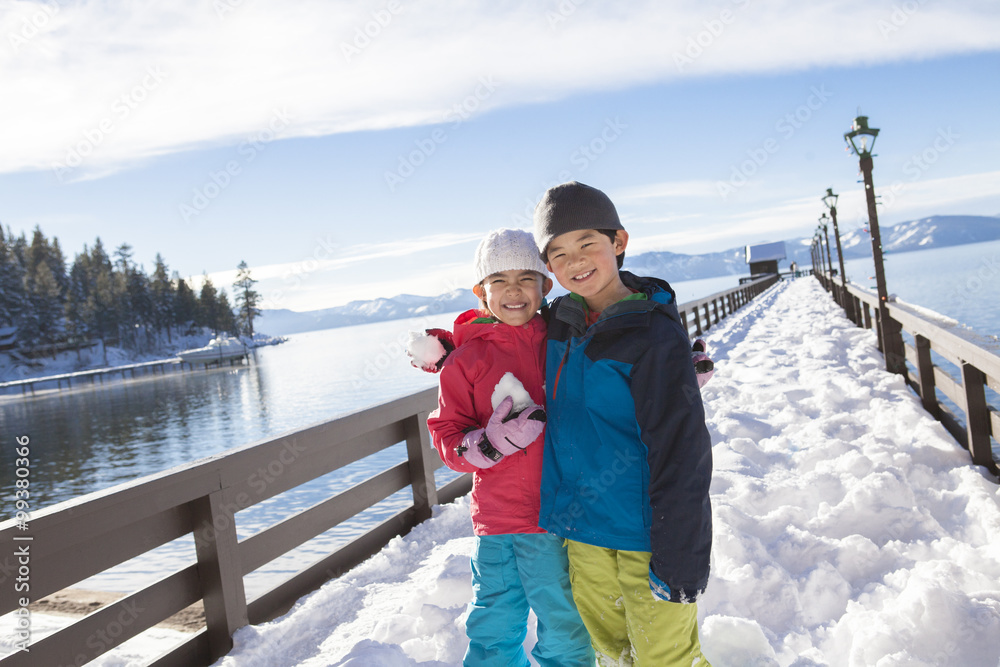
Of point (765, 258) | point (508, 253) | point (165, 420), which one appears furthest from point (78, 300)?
point (508, 253)

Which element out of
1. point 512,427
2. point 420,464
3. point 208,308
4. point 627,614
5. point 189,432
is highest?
point 208,308

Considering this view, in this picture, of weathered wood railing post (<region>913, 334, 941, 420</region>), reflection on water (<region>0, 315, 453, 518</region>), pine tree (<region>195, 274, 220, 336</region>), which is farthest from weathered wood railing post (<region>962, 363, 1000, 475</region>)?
pine tree (<region>195, 274, 220, 336</region>)

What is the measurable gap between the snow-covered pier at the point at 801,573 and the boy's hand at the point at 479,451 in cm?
98

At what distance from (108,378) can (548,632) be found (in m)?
77.9

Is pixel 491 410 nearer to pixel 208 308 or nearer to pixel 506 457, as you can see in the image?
pixel 506 457

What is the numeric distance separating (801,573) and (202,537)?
2.64 meters

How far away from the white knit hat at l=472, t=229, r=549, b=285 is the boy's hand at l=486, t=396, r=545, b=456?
47cm

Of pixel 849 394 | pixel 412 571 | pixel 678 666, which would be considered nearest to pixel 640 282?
pixel 678 666

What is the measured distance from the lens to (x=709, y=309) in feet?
67.1

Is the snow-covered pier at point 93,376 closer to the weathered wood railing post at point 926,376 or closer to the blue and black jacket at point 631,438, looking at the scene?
the weathered wood railing post at point 926,376

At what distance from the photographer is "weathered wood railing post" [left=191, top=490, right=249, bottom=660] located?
2.62m

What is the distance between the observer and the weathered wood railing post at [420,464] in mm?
4191

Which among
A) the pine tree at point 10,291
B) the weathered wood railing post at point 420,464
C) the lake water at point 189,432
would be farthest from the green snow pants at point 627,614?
the pine tree at point 10,291

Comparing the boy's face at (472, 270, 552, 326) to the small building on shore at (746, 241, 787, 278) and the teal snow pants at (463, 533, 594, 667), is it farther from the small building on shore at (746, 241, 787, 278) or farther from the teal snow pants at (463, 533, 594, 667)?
the small building on shore at (746, 241, 787, 278)
